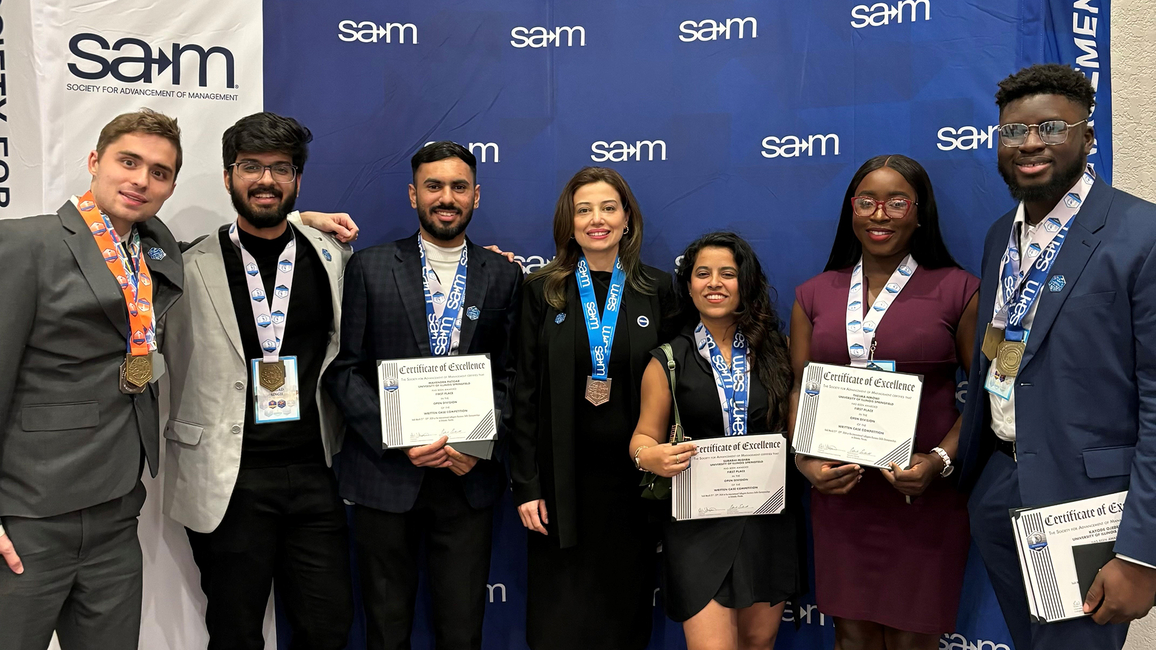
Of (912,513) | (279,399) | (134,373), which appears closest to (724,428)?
(912,513)

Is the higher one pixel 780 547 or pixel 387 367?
pixel 387 367

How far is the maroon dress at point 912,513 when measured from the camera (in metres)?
2.81

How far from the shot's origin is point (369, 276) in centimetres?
319

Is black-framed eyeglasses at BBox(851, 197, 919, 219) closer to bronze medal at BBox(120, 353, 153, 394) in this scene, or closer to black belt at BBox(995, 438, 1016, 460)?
black belt at BBox(995, 438, 1016, 460)

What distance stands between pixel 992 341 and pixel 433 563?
2.30 m

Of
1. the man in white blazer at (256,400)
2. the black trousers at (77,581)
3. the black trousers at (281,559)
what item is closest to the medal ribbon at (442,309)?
the man in white blazer at (256,400)

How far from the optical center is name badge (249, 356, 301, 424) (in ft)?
10.1

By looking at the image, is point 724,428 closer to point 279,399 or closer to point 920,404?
point 920,404

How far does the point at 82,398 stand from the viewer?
2.61 metres

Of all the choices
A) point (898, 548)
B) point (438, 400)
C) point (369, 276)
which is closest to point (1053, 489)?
point (898, 548)

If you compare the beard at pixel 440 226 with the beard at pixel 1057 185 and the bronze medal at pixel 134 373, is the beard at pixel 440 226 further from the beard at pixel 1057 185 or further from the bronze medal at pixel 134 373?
the beard at pixel 1057 185

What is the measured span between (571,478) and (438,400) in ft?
1.99

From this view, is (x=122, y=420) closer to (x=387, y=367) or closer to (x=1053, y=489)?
(x=387, y=367)

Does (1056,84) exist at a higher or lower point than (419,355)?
higher
